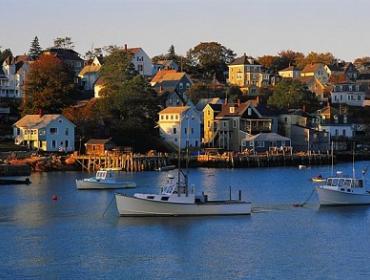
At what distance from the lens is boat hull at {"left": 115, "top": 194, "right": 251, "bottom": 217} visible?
178 ft

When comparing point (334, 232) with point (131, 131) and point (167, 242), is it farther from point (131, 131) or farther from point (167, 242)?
point (131, 131)

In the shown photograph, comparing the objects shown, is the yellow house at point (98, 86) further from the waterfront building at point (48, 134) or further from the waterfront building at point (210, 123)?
the waterfront building at point (48, 134)

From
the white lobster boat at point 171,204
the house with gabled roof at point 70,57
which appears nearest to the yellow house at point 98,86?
the house with gabled roof at point 70,57

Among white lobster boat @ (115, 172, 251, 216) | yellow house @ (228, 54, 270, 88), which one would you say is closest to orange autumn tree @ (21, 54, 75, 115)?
yellow house @ (228, 54, 270, 88)

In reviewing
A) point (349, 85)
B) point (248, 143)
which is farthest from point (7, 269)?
point (349, 85)

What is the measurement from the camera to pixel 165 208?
54.2m

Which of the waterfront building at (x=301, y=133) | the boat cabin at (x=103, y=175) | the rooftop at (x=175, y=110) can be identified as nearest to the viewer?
the boat cabin at (x=103, y=175)

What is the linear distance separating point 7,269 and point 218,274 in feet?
32.1

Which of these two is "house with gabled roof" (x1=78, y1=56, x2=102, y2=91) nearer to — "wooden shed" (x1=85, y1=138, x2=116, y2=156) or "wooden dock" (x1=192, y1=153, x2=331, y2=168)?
"wooden shed" (x1=85, y1=138, x2=116, y2=156)

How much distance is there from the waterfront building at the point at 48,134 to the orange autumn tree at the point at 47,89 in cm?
544

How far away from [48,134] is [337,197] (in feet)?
170

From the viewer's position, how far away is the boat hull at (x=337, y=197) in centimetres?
6103

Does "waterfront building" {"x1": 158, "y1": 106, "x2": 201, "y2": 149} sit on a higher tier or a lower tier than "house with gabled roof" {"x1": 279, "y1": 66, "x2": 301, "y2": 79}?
lower

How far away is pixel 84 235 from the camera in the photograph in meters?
49.2
